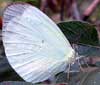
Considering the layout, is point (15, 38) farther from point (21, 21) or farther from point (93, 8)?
point (93, 8)

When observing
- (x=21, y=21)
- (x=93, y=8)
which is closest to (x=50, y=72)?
(x=21, y=21)

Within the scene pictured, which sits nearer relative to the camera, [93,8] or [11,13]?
[11,13]

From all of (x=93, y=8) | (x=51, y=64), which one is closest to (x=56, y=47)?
(x=51, y=64)

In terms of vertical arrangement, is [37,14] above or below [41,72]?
above
